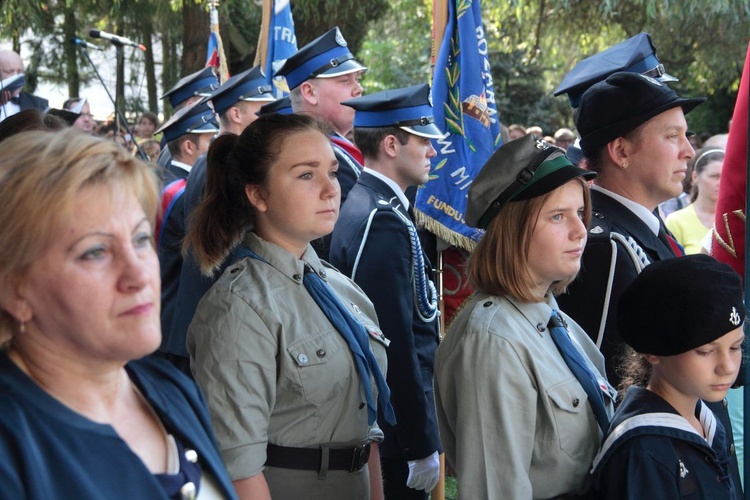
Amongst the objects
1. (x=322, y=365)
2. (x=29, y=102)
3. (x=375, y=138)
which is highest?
(x=29, y=102)

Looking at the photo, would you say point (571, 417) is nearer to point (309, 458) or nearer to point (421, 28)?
point (309, 458)

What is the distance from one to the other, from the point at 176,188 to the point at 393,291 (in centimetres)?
190

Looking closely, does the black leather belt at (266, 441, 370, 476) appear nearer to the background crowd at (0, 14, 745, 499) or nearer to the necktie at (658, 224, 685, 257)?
the background crowd at (0, 14, 745, 499)

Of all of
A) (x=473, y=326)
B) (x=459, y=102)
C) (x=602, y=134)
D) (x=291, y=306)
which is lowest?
(x=473, y=326)

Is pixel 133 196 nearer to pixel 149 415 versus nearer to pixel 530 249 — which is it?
pixel 149 415

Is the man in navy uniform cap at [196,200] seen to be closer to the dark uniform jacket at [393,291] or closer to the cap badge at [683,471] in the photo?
the dark uniform jacket at [393,291]

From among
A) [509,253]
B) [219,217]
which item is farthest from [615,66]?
[219,217]

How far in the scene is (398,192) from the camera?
165 inches

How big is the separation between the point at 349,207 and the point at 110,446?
2.31m

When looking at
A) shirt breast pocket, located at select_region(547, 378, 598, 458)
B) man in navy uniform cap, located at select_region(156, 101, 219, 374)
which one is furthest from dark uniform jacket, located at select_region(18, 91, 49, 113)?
shirt breast pocket, located at select_region(547, 378, 598, 458)

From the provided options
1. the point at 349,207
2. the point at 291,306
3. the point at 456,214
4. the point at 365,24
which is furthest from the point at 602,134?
the point at 365,24

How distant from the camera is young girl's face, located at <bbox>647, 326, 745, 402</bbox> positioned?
8.57ft

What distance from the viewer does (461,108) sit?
5.61m

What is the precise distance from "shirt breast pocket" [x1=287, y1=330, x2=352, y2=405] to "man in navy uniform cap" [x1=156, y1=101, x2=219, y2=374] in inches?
68.9
